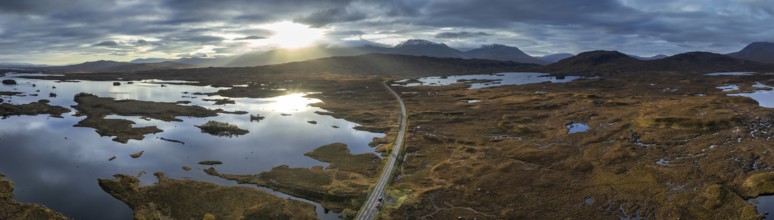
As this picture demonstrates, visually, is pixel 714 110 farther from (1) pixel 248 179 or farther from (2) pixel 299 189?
(1) pixel 248 179

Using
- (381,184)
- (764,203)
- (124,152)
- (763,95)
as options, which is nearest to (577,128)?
(764,203)

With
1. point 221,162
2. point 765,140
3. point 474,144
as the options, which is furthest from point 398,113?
point 765,140

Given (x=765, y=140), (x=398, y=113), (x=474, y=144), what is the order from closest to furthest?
(x=765, y=140)
(x=474, y=144)
(x=398, y=113)

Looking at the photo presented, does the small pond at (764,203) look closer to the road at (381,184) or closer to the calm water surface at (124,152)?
the road at (381,184)

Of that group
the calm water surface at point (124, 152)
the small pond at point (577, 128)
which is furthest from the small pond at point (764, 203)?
the calm water surface at point (124, 152)

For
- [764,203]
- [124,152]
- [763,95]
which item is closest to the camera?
[764,203]

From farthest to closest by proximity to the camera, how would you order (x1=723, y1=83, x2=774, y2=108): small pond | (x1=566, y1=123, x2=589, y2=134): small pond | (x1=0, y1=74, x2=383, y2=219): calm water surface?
(x1=723, y1=83, x2=774, y2=108): small pond → (x1=566, y1=123, x2=589, y2=134): small pond → (x1=0, y1=74, x2=383, y2=219): calm water surface

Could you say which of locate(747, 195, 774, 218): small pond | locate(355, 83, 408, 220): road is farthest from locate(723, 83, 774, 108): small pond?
locate(355, 83, 408, 220): road

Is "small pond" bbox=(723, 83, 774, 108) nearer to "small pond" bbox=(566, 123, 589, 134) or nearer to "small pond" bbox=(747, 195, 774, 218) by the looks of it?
"small pond" bbox=(566, 123, 589, 134)

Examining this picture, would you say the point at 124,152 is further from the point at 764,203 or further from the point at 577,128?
the point at 764,203
